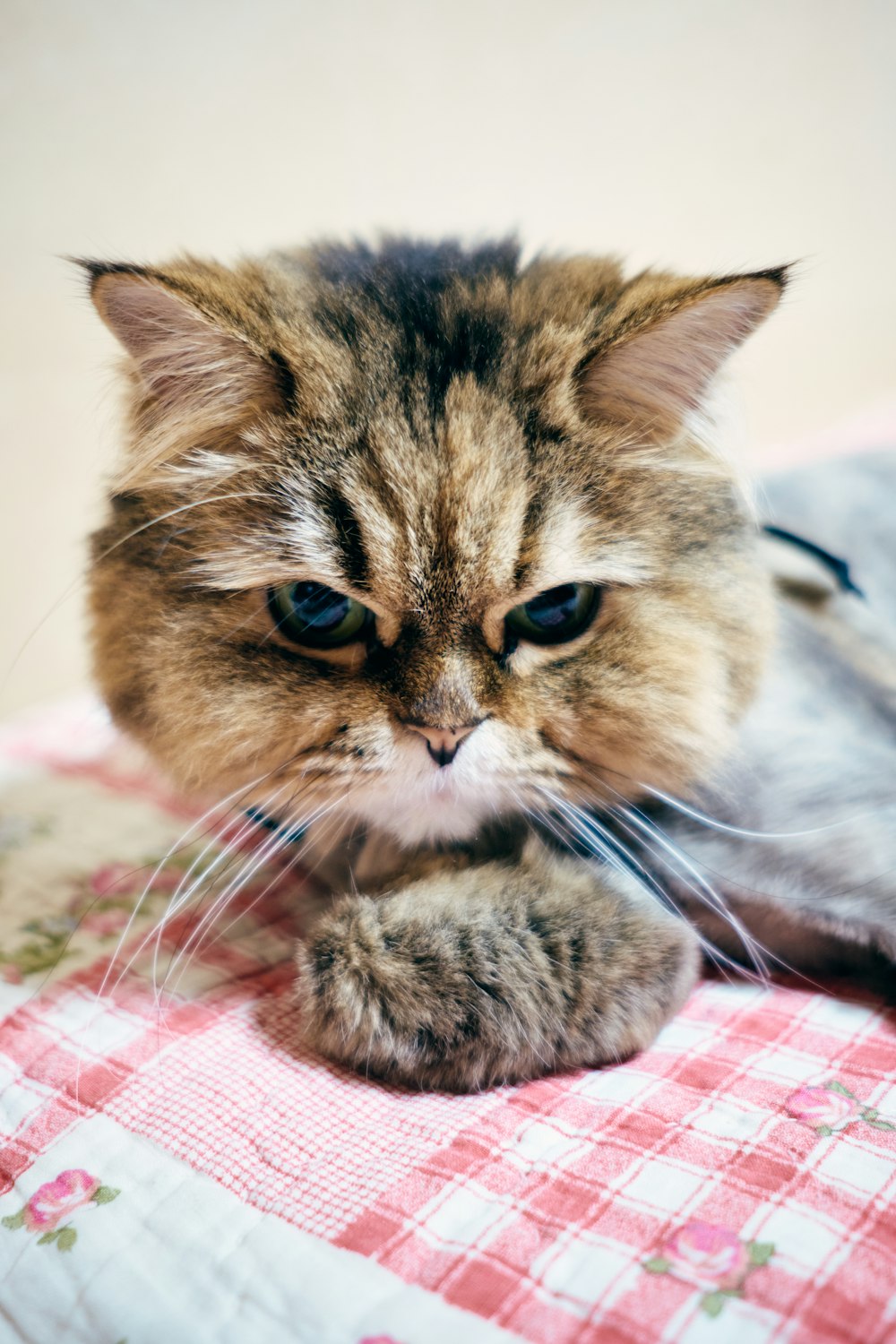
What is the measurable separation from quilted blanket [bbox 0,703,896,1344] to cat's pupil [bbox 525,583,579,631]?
0.37 meters

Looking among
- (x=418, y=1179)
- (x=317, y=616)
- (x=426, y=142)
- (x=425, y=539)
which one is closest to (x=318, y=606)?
(x=317, y=616)

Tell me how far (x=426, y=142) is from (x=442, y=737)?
1769 millimetres

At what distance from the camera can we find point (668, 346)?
832 mm

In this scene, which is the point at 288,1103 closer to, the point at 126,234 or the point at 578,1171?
the point at 578,1171

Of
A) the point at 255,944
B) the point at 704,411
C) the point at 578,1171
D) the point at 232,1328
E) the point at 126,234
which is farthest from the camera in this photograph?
the point at 126,234

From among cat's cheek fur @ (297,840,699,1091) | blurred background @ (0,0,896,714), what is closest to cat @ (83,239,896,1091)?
cat's cheek fur @ (297,840,699,1091)

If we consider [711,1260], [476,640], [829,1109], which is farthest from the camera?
[476,640]

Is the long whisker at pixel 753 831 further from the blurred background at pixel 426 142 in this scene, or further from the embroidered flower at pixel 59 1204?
the blurred background at pixel 426 142

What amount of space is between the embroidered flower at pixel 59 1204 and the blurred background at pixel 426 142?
1207mm

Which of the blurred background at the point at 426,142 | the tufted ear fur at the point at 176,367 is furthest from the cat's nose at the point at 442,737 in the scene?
the blurred background at the point at 426,142

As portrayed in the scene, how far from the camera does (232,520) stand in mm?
850

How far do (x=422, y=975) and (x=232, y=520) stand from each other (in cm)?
47

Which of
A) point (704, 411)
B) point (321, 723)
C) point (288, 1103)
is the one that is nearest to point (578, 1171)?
point (288, 1103)

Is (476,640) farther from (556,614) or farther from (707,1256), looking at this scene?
(707,1256)
